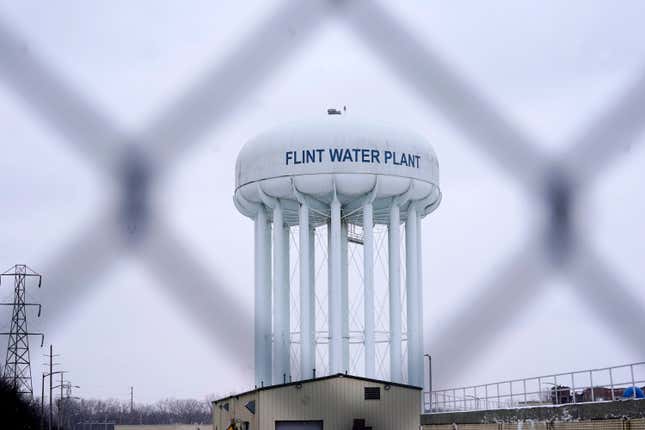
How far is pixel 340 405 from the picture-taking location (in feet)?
122

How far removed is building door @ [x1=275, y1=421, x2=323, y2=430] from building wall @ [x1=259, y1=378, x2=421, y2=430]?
0.47 ft

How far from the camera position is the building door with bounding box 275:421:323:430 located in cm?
3653

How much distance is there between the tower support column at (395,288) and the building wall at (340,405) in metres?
5.39

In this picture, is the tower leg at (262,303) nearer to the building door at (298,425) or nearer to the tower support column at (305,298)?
the tower support column at (305,298)

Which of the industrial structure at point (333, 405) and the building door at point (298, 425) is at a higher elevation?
the industrial structure at point (333, 405)

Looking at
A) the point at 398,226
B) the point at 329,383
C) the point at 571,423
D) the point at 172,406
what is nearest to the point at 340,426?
the point at 329,383

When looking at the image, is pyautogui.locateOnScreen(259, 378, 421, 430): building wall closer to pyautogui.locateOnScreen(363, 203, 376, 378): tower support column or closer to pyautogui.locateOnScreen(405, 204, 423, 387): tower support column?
pyautogui.locateOnScreen(363, 203, 376, 378): tower support column

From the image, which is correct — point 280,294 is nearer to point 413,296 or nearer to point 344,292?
point 344,292

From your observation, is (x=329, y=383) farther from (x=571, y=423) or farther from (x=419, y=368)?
(x=571, y=423)

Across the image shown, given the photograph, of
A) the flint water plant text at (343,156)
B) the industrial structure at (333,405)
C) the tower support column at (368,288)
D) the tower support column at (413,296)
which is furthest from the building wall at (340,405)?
the flint water plant text at (343,156)

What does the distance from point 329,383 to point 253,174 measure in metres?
11.5

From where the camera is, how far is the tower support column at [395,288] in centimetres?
4381

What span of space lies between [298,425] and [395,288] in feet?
31.9

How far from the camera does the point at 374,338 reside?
43594 millimetres
